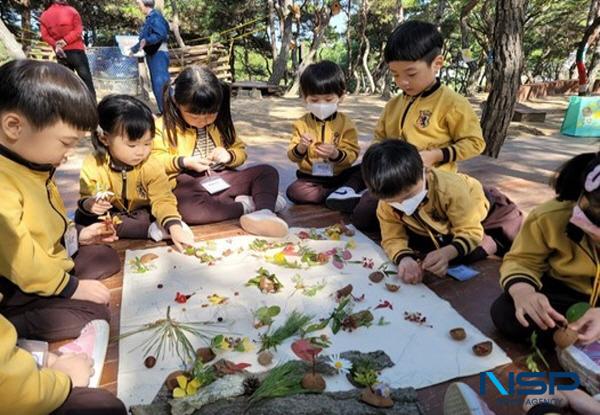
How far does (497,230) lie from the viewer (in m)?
2.33

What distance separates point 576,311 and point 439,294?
1.99 feet

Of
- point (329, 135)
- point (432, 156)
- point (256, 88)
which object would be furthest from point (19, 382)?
point (256, 88)

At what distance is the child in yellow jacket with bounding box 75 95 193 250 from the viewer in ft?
7.23

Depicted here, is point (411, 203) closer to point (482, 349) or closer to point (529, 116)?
point (482, 349)

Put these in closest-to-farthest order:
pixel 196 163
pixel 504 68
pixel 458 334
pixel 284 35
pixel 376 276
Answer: pixel 458 334 → pixel 376 276 → pixel 196 163 → pixel 504 68 → pixel 284 35

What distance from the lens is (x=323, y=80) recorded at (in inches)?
111

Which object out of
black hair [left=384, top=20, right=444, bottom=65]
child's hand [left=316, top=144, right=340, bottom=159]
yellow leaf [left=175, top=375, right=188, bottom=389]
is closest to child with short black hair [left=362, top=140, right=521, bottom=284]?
black hair [left=384, top=20, right=444, bottom=65]

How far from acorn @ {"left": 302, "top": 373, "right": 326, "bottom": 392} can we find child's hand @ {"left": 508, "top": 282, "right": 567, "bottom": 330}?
684 mm

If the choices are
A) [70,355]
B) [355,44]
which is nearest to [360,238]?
[70,355]

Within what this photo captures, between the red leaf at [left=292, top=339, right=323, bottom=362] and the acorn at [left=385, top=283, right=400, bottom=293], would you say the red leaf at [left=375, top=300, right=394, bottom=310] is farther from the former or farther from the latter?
the red leaf at [left=292, top=339, right=323, bottom=362]

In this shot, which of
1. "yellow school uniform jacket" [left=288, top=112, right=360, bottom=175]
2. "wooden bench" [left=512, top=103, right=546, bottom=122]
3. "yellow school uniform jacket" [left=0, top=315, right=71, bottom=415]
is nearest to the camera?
"yellow school uniform jacket" [left=0, top=315, right=71, bottom=415]

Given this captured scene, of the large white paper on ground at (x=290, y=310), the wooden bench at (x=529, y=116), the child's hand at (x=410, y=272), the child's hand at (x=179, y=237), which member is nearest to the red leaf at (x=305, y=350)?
the large white paper on ground at (x=290, y=310)

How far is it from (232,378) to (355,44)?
23.0 meters

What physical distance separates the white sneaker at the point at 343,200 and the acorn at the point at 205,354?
158cm
